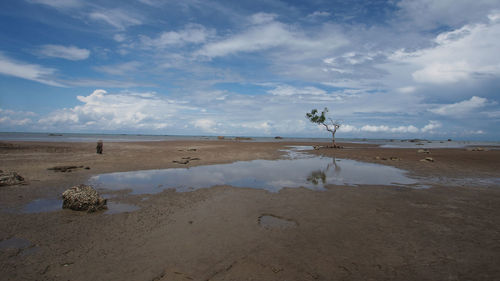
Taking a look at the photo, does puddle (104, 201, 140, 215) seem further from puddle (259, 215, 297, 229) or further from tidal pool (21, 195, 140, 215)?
puddle (259, 215, 297, 229)

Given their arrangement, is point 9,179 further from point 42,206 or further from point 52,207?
point 52,207

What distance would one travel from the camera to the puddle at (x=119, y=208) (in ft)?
24.0

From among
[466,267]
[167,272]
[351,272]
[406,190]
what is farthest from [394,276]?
[406,190]

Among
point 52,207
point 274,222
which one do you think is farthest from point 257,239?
point 52,207

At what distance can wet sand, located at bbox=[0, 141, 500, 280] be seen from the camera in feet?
13.8

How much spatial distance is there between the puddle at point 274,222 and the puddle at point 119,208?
13.7ft

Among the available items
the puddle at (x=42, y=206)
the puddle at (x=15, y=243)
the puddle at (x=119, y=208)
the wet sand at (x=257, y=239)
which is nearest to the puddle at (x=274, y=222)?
the wet sand at (x=257, y=239)

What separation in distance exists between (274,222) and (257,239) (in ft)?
4.23

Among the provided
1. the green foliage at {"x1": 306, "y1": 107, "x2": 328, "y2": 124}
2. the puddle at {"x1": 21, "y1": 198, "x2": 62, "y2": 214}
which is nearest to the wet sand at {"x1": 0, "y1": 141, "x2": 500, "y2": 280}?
the puddle at {"x1": 21, "y1": 198, "x2": 62, "y2": 214}

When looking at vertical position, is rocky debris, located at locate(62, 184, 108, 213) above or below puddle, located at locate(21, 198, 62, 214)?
above

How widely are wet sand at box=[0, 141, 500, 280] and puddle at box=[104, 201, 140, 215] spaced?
0.27 metres

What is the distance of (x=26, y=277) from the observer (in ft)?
12.9

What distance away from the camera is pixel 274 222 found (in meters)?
6.67

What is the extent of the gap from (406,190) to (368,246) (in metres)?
6.95
